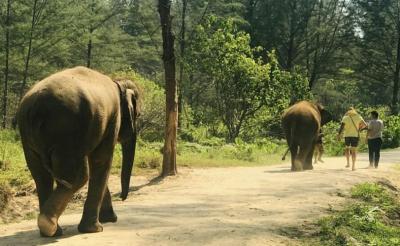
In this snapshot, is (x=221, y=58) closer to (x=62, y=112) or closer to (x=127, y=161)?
(x=127, y=161)

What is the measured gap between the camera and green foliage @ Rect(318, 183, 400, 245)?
8.34 m

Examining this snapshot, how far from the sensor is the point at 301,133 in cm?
1744

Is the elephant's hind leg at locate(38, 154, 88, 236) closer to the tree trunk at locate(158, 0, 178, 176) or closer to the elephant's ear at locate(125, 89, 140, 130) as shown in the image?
the elephant's ear at locate(125, 89, 140, 130)

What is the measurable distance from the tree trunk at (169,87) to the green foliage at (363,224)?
483 centimetres

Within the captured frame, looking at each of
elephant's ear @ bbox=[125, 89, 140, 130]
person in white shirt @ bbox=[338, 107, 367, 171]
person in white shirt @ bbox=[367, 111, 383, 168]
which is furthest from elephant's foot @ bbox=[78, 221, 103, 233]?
person in white shirt @ bbox=[367, 111, 383, 168]

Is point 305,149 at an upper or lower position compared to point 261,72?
lower

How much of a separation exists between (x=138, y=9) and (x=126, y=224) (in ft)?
106

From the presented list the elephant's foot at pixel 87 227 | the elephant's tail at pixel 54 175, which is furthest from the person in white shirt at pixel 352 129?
the elephant's tail at pixel 54 175

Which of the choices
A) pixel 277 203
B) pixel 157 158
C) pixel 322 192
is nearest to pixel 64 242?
pixel 277 203

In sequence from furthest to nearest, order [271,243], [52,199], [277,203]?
[277,203] → [271,243] → [52,199]

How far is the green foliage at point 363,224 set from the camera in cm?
834

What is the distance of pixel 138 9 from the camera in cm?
3909

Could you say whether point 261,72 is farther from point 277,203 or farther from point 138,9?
point 277,203

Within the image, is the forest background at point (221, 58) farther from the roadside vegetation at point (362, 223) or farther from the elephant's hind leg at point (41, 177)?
the roadside vegetation at point (362, 223)
